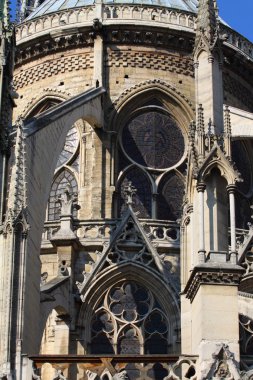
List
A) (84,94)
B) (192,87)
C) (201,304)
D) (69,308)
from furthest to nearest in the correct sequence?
1. (192,87)
2. (84,94)
3. (69,308)
4. (201,304)

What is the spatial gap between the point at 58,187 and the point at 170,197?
302 cm

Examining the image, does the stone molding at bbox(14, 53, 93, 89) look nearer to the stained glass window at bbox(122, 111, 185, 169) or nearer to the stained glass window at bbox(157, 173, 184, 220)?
the stained glass window at bbox(122, 111, 185, 169)

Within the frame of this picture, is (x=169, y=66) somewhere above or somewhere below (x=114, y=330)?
above

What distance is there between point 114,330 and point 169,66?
9.45 meters

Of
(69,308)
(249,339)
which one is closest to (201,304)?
(249,339)

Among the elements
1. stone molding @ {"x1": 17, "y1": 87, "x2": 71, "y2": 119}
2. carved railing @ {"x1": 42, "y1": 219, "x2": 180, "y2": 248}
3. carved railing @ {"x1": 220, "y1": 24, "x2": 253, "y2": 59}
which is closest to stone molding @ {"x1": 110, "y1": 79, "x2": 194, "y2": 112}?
stone molding @ {"x1": 17, "y1": 87, "x2": 71, "y2": 119}

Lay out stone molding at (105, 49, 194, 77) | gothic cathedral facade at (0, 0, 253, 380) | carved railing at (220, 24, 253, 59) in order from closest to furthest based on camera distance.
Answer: gothic cathedral facade at (0, 0, 253, 380) → stone molding at (105, 49, 194, 77) → carved railing at (220, 24, 253, 59)

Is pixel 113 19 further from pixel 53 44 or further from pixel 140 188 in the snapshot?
pixel 140 188

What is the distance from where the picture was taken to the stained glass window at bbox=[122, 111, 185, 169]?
29375 mm

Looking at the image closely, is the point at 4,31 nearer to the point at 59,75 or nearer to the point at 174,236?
the point at 174,236

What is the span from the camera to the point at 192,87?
29984mm

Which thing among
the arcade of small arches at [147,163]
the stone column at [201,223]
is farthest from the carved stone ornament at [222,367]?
the arcade of small arches at [147,163]

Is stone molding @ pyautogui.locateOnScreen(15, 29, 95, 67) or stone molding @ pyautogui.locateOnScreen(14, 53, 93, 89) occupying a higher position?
stone molding @ pyautogui.locateOnScreen(15, 29, 95, 67)

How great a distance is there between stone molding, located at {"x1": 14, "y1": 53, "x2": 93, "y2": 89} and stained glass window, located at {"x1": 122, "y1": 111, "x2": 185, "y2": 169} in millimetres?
2135
